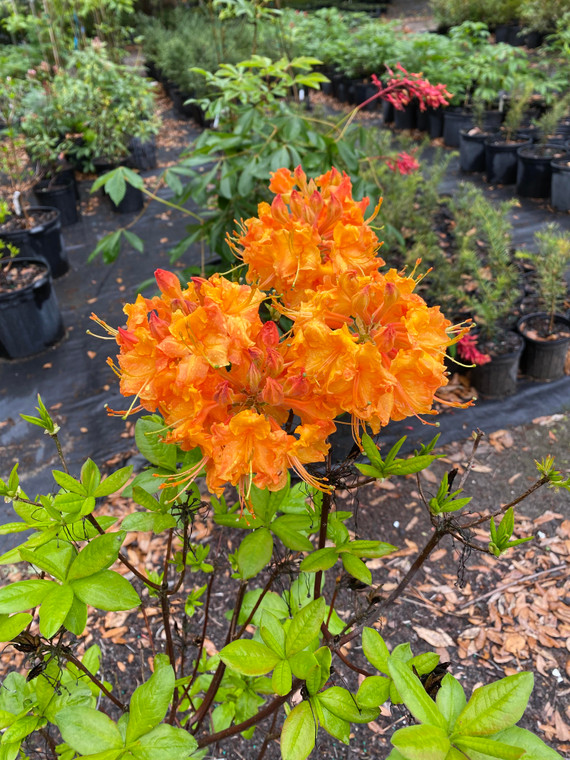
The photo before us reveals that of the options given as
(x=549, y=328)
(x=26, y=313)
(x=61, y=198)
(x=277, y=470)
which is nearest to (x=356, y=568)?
(x=277, y=470)

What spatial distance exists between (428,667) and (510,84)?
7201mm

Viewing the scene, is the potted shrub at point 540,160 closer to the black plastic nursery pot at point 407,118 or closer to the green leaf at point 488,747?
the black plastic nursery pot at point 407,118

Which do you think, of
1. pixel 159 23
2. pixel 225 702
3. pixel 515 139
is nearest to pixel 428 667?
pixel 225 702

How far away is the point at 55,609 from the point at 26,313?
2.97m

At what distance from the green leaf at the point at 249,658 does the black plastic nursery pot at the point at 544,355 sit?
2625 millimetres

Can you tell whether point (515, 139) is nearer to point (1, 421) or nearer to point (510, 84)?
point (510, 84)

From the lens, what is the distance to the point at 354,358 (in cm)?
72

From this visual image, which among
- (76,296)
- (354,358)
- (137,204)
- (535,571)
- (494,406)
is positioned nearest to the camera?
(354,358)

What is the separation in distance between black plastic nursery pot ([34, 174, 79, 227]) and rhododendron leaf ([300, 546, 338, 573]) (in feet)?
16.0

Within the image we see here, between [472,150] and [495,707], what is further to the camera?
[472,150]

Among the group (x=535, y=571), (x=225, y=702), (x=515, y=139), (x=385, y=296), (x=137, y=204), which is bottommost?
(x=535, y=571)

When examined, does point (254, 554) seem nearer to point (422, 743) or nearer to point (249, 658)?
point (249, 658)

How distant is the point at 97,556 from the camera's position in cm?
77

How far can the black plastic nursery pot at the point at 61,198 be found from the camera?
5098 millimetres
